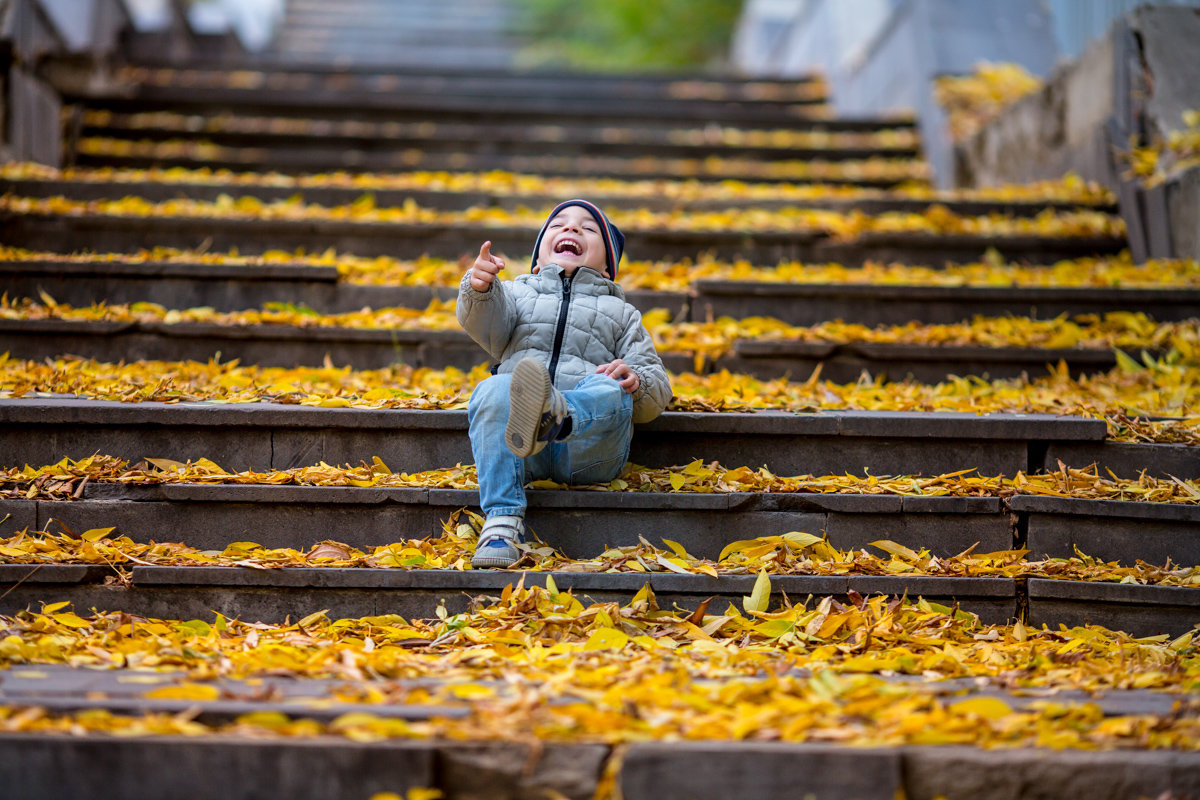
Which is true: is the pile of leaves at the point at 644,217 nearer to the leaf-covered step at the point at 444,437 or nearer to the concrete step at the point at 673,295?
the concrete step at the point at 673,295

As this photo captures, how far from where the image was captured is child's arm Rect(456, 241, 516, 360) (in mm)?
2629

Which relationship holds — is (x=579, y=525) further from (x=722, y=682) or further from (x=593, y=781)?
(x=593, y=781)

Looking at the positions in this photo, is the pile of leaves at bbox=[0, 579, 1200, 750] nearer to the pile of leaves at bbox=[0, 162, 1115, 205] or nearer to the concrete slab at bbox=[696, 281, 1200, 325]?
the concrete slab at bbox=[696, 281, 1200, 325]

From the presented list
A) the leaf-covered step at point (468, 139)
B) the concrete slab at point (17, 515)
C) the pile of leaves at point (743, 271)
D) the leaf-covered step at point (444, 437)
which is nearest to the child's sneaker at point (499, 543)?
the leaf-covered step at point (444, 437)

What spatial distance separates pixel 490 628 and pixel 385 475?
679 millimetres

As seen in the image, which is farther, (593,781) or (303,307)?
(303,307)

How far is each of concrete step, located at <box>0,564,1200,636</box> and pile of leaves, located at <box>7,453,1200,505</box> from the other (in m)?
0.29

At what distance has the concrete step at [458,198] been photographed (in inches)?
186

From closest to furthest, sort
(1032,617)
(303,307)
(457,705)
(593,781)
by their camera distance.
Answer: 1. (593,781)
2. (457,705)
3. (1032,617)
4. (303,307)

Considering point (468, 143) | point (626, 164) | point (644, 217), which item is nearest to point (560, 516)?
point (644, 217)

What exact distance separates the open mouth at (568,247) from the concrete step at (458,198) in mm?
2009

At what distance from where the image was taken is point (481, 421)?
2557mm

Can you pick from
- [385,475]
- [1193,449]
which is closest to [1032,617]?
[1193,449]

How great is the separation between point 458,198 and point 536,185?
0.49 m
